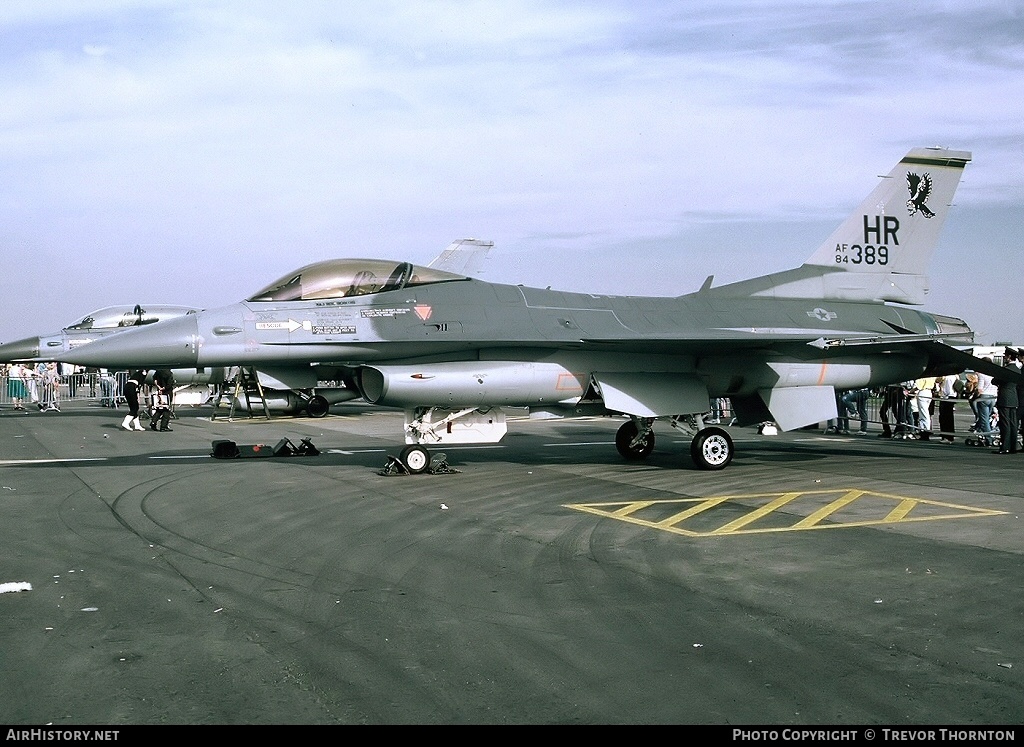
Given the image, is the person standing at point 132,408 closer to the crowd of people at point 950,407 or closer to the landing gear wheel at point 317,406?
the landing gear wheel at point 317,406

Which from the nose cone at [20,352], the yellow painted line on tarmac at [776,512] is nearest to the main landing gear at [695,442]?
the yellow painted line on tarmac at [776,512]

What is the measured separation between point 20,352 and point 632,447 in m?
20.8

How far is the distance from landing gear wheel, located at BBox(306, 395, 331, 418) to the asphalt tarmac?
1613 cm

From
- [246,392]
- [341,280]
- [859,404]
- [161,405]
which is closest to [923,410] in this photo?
[859,404]

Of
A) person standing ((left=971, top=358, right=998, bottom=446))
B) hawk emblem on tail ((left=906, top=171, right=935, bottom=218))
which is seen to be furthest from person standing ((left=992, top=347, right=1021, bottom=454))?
hawk emblem on tail ((left=906, top=171, right=935, bottom=218))

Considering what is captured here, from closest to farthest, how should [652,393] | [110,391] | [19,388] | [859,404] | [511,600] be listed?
[511,600]
[652,393]
[859,404]
[110,391]
[19,388]

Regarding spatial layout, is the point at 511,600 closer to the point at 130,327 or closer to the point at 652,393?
the point at 652,393

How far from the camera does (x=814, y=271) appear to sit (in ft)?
52.7

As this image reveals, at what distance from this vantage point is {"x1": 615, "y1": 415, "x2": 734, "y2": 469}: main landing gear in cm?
1395

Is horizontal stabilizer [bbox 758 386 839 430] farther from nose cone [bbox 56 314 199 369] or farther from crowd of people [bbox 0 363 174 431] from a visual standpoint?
crowd of people [bbox 0 363 174 431]

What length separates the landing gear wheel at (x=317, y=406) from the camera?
29.1 metres

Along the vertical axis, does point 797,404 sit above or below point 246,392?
below

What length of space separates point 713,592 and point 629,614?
87cm

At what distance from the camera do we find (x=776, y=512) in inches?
390
